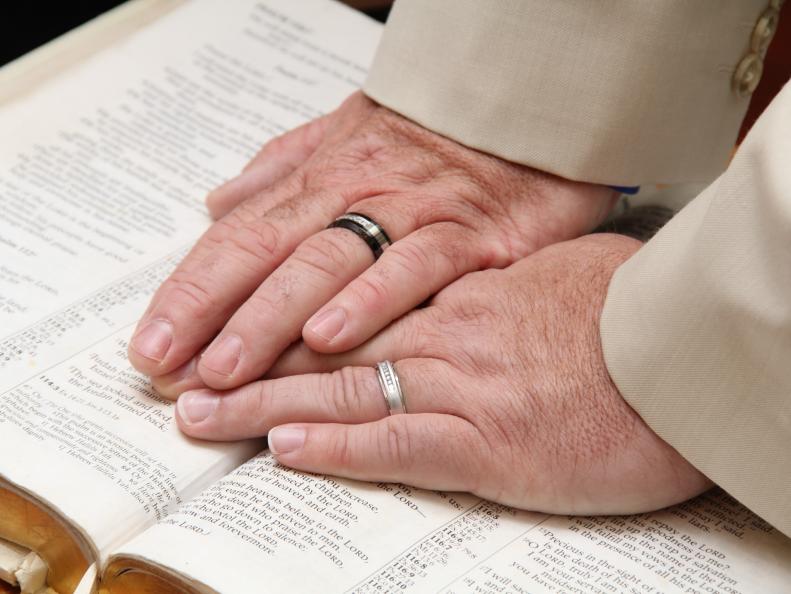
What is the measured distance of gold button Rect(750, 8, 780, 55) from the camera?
0.88 m

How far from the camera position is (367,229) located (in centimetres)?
79

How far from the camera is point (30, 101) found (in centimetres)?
104

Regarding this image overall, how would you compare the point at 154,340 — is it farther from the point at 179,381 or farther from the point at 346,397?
the point at 346,397

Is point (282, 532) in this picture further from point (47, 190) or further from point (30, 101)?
point (30, 101)

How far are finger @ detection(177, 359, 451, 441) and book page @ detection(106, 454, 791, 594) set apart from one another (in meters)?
0.03

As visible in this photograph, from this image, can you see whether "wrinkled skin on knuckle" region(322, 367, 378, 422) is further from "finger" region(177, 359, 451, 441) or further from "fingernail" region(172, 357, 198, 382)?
"fingernail" region(172, 357, 198, 382)

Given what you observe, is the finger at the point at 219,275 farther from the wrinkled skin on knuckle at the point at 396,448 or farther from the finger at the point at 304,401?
the wrinkled skin on knuckle at the point at 396,448

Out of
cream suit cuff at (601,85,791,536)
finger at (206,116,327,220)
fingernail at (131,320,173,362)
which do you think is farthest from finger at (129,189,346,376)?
cream suit cuff at (601,85,791,536)

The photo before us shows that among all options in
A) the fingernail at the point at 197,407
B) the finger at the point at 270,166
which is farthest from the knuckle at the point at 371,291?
the finger at the point at 270,166

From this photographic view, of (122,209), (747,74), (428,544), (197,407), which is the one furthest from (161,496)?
(747,74)

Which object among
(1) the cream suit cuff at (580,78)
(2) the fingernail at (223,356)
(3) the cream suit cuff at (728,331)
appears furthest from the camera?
(1) the cream suit cuff at (580,78)

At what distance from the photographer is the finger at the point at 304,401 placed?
69 centimetres

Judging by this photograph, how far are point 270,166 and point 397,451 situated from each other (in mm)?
362

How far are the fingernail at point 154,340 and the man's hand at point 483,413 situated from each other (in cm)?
4
